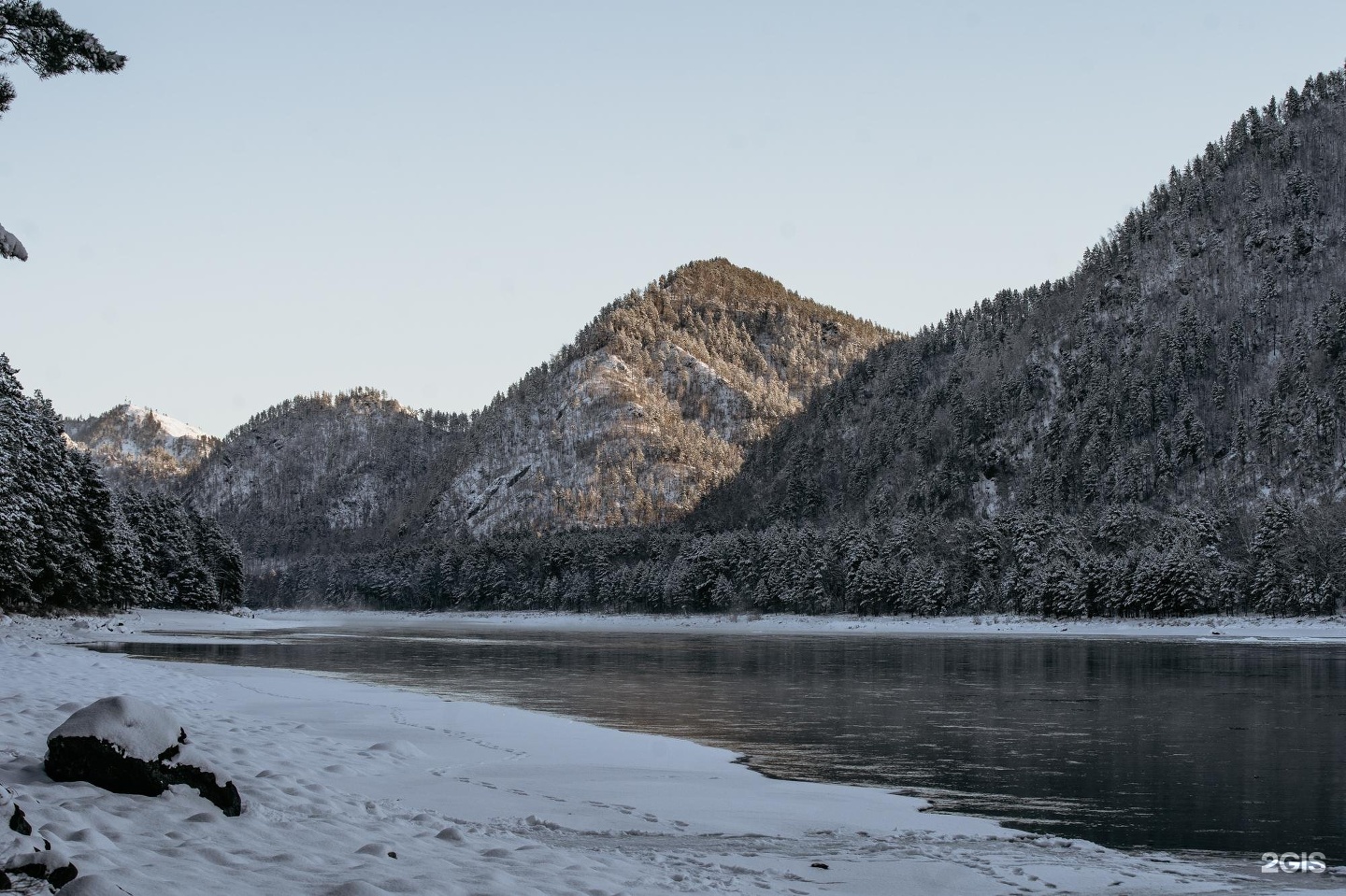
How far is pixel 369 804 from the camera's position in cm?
1398

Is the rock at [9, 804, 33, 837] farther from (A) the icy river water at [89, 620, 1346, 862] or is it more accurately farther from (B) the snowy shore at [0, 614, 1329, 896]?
(A) the icy river water at [89, 620, 1346, 862]

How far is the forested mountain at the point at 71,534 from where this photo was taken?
55.7 m

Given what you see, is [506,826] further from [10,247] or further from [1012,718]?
[1012,718]

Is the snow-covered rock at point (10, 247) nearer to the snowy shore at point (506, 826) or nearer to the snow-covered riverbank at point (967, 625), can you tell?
the snowy shore at point (506, 826)

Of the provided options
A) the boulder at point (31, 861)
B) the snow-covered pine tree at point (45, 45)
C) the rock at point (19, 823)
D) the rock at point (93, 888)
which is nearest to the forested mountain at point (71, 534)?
the snow-covered pine tree at point (45, 45)

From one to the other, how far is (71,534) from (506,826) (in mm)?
63853

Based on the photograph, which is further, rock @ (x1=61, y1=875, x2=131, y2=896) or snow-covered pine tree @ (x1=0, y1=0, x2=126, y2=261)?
snow-covered pine tree @ (x1=0, y1=0, x2=126, y2=261)

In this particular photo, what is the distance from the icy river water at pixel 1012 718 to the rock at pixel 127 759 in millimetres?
10537

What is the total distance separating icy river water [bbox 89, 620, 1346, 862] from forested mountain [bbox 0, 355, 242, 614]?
8.33 metres

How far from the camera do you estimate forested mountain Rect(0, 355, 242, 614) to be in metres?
55.7

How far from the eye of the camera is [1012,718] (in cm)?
3048

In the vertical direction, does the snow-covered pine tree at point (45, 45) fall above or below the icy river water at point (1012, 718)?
above

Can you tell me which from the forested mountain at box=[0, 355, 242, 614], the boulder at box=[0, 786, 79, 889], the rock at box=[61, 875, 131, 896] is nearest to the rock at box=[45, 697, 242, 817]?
the boulder at box=[0, 786, 79, 889]

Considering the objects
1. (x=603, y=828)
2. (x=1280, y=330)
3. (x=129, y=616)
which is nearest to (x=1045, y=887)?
(x=603, y=828)
